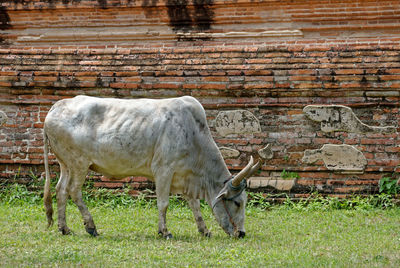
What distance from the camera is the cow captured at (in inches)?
281

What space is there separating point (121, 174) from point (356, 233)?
3.00 metres

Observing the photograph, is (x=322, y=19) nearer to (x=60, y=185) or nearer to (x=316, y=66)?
(x=316, y=66)

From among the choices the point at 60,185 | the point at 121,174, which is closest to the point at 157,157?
the point at 121,174

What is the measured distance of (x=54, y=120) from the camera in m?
7.38

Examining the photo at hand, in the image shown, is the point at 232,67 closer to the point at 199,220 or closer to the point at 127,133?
the point at 127,133

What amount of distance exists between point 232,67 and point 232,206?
10.8 feet

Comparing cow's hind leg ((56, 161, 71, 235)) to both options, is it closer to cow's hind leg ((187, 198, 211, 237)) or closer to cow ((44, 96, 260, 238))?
cow ((44, 96, 260, 238))

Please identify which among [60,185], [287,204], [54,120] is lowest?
[287,204]

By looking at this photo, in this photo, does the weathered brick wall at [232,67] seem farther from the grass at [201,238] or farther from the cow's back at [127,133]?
the cow's back at [127,133]

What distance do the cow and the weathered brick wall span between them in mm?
2300

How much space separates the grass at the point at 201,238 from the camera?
5.71 metres

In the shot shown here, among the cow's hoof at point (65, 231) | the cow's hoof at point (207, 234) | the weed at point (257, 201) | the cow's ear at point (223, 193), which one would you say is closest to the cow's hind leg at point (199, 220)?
the cow's hoof at point (207, 234)

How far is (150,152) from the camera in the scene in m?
7.23

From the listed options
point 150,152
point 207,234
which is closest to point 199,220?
point 207,234
